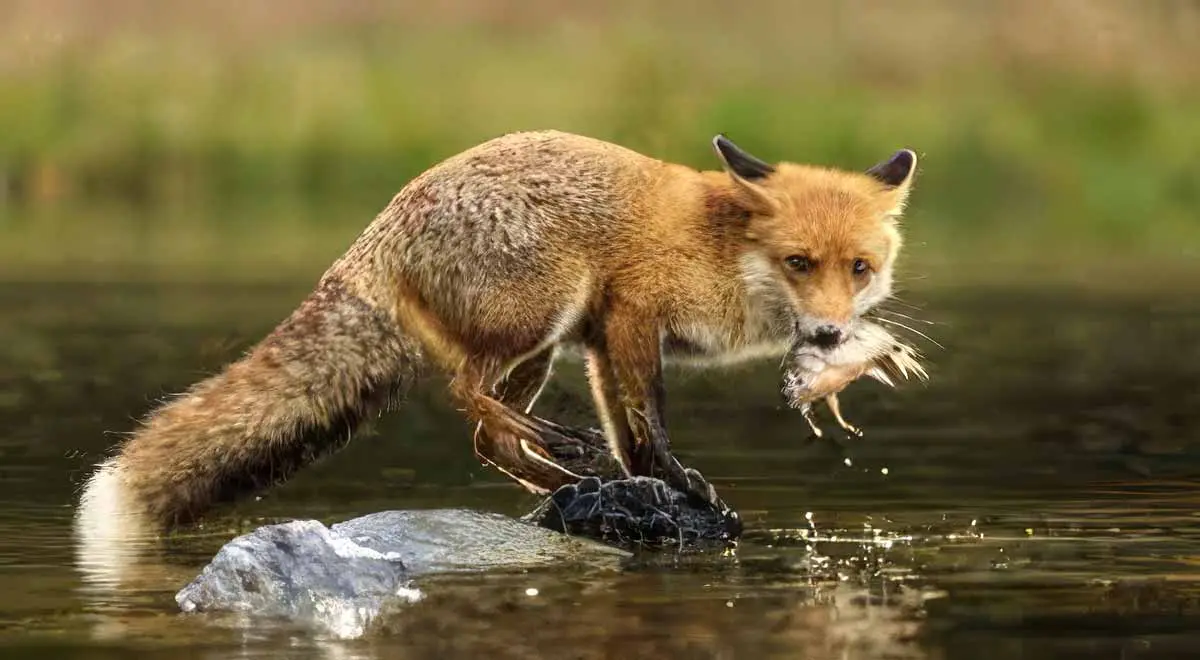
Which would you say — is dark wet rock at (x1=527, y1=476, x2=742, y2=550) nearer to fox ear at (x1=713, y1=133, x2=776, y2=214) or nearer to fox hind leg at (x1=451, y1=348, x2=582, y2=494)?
fox hind leg at (x1=451, y1=348, x2=582, y2=494)

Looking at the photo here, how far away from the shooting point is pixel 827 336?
13.8m

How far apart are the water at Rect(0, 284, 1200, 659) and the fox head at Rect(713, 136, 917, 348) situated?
127cm

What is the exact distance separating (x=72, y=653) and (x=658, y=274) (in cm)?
458

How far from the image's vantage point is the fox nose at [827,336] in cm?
1369

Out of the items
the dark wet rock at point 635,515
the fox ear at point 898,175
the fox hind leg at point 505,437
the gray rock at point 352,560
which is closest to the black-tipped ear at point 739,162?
the fox ear at point 898,175

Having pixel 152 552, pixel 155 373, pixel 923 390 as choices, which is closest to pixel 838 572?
pixel 152 552

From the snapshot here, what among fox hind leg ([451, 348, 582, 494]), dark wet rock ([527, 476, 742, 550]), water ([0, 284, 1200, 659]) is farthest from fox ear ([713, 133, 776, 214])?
water ([0, 284, 1200, 659])

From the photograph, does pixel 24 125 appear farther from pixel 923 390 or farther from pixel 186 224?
pixel 923 390

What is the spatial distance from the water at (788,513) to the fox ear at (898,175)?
183 centimetres

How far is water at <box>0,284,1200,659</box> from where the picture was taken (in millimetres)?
10883

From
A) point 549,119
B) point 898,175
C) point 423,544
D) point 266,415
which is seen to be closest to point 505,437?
point 423,544

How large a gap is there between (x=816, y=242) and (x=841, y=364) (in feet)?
2.32

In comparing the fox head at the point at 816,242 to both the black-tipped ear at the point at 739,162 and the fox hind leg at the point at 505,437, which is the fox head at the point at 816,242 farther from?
the fox hind leg at the point at 505,437

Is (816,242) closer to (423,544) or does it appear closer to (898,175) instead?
(898,175)
